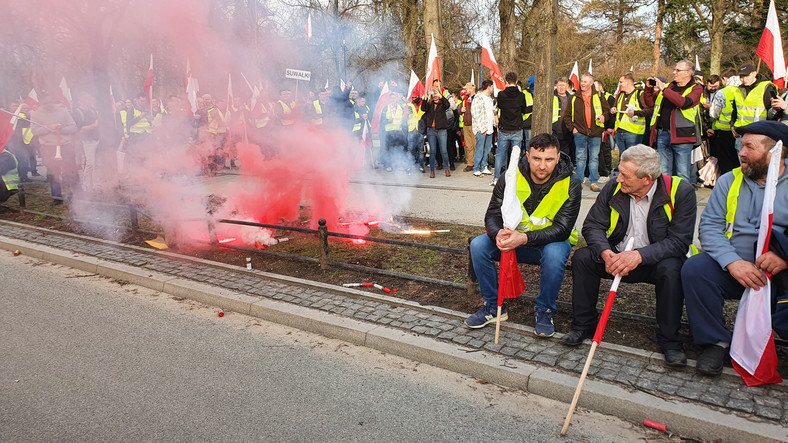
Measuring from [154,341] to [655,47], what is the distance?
95.7ft

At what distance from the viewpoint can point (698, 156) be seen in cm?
866

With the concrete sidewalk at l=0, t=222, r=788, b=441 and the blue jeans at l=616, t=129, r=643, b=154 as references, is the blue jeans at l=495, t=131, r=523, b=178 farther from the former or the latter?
the concrete sidewalk at l=0, t=222, r=788, b=441

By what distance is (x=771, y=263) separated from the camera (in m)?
3.27

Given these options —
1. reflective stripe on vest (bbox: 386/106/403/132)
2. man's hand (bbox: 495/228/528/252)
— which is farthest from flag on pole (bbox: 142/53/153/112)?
man's hand (bbox: 495/228/528/252)

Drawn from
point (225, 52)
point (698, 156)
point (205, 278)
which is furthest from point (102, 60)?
point (698, 156)

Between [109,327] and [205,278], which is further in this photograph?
[205,278]

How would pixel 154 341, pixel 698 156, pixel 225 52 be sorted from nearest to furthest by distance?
pixel 154 341 < pixel 225 52 < pixel 698 156

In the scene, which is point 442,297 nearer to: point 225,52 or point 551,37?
point 551,37

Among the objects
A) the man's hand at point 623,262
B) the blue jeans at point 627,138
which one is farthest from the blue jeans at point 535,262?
the blue jeans at point 627,138

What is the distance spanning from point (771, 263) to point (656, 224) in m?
0.72

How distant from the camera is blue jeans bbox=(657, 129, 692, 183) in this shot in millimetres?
8039

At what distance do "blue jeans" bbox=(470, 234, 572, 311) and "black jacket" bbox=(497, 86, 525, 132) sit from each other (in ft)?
21.5

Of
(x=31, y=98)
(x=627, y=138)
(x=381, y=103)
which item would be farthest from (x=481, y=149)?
(x=31, y=98)

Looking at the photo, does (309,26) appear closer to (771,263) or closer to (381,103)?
(381,103)
